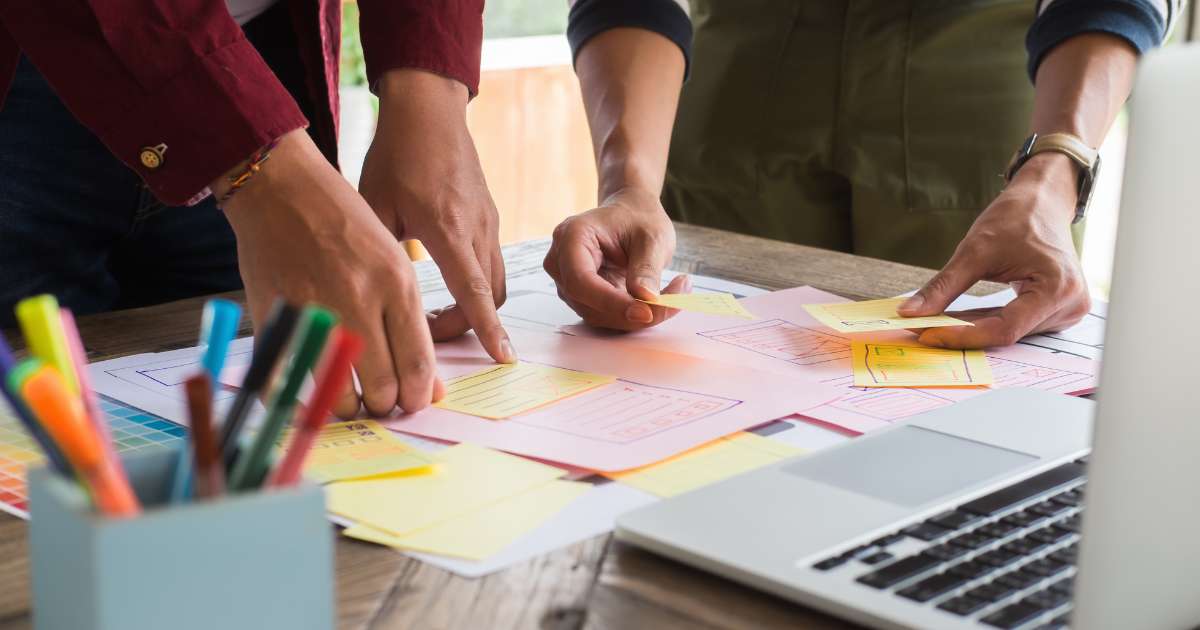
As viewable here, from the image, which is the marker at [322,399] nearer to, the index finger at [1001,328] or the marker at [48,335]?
the marker at [48,335]

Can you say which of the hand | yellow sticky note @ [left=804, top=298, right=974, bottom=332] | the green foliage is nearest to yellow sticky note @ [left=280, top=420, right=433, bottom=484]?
the hand

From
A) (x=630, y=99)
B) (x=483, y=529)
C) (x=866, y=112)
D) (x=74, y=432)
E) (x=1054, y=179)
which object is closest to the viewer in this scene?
(x=74, y=432)

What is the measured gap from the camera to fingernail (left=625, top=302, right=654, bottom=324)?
1.08 metres

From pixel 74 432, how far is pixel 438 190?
0.72 m

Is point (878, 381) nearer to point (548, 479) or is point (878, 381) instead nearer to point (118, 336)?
point (548, 479)

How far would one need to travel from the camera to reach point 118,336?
3.64 feet

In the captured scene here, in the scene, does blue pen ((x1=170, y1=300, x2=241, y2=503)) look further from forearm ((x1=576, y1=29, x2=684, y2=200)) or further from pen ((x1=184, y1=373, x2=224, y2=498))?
forearm ((x1=576, y1=29, x2=684, y2=200))

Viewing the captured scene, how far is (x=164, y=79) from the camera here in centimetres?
84

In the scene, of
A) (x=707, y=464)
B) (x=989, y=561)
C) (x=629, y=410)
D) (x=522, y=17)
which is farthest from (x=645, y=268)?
(x=522, y=17)

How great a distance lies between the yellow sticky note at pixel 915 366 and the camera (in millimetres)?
945

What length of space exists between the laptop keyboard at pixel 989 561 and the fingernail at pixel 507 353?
0.48m

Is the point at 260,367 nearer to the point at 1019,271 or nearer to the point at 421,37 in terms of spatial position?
the point at 421,37

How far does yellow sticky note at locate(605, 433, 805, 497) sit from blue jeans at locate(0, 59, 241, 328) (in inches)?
30.7

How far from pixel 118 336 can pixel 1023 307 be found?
86 cm
